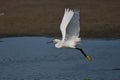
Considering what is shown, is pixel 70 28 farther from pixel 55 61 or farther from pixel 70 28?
pixel 55 61

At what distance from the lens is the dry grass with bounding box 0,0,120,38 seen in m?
21.5

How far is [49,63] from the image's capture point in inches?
635

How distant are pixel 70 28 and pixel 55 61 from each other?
2.97m

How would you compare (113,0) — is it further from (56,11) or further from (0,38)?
(0,38)

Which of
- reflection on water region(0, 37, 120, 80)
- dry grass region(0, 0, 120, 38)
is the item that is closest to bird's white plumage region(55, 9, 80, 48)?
reflection on water region(0, 37, 120, 80)

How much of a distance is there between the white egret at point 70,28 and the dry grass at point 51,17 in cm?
689

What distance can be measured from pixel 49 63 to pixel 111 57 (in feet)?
5.99

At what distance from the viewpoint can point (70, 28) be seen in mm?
13625

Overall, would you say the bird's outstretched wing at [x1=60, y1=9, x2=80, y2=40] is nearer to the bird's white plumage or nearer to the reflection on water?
the bird's white plumage

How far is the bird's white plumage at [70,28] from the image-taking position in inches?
529

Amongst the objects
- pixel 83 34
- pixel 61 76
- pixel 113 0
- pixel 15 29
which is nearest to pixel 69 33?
pixel 61 76

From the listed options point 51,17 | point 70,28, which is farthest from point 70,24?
point 51,17

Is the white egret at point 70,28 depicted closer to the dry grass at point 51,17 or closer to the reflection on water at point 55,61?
the reflection on water at point 55,61

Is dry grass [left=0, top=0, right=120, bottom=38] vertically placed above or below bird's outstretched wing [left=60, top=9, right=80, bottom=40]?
below
